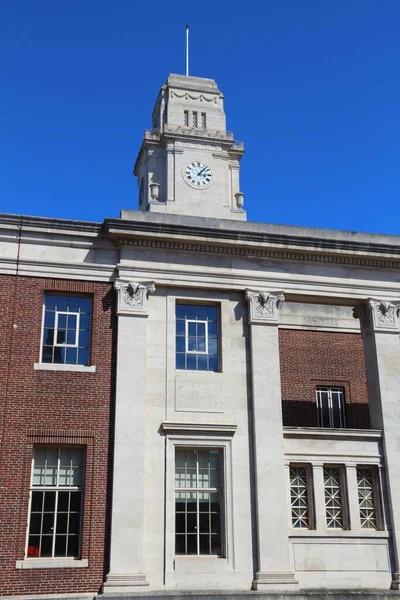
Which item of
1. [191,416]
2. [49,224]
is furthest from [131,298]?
[191,416]

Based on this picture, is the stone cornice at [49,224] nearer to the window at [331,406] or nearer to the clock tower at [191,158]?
the window at [331,406]

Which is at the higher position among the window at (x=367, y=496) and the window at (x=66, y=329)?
the window at (x=66, y=329)

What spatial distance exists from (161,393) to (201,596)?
523cm

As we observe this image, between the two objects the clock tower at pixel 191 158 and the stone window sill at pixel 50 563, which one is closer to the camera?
the stone window sill at pixel 50 563

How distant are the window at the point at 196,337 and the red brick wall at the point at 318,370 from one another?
8.85m

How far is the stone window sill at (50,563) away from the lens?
16.3m

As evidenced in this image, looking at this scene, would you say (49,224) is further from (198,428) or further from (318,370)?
(318,370)

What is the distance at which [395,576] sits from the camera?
1845 cm

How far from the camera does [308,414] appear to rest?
91.0 ft

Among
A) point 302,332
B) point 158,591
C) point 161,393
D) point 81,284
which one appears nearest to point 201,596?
point 158,591

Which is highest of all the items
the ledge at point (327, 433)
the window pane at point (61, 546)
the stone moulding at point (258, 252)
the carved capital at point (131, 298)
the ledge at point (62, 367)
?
the stone moulding at point (258, 252)

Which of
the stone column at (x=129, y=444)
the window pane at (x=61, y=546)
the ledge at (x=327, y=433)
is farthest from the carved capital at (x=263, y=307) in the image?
the window pane at (x=61, y=546)

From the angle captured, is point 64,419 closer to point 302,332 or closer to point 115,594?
point 115,594

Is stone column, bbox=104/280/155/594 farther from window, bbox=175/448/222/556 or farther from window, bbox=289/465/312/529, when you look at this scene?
window, bbox=289/465/312/529
